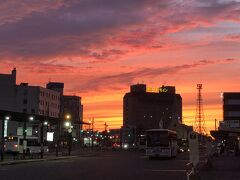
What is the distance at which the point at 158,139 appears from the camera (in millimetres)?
60625

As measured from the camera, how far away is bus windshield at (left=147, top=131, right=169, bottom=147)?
6050 cm

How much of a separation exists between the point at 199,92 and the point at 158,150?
69103mm

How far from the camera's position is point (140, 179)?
2620cm

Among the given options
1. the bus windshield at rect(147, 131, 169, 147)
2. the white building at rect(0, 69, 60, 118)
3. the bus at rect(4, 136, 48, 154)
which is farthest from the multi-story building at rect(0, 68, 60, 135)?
the bus windshield at rect(147, 131, 169, 147)

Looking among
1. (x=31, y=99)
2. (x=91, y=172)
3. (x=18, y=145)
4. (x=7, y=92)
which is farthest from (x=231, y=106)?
(x=91, y=172)

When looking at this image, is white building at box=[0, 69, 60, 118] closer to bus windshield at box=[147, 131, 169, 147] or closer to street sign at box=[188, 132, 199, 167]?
bus windshield at box=[147, 131, 169, 147]

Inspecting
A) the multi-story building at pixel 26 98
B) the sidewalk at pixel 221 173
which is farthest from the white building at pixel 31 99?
the sidewalk at pixel 221 173

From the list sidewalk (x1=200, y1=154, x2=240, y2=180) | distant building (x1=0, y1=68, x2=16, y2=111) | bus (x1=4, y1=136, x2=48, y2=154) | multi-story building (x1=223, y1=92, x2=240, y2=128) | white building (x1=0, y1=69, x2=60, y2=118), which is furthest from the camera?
multi-story building (x1=223, y1=92, x2=240, y2=128)

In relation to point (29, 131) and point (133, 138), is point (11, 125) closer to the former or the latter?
point (29, 131)

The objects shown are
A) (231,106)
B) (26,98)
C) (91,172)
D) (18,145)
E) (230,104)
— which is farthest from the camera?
(26,98)

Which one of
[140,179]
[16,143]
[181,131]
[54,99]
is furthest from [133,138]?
[140,179]

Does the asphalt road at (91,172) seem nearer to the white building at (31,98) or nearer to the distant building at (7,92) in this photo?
the distant building at (7,92)

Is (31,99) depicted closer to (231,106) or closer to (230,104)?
(230,104)

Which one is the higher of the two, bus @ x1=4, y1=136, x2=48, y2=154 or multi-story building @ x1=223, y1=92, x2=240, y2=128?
multi-story building @ x1=223, y1=92, x2=240, y2=128
